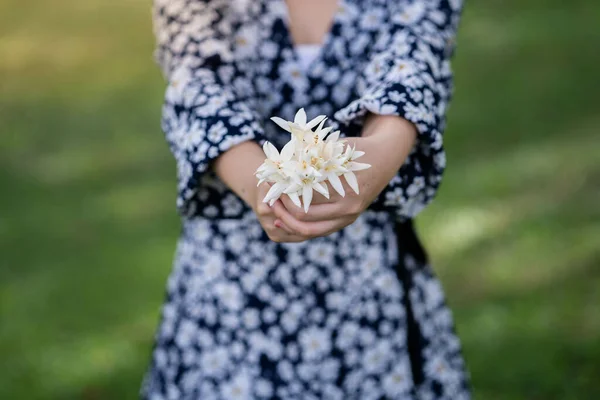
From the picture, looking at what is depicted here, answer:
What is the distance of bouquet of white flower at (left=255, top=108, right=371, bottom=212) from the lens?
3.86 feet

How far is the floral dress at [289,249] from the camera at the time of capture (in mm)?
1516

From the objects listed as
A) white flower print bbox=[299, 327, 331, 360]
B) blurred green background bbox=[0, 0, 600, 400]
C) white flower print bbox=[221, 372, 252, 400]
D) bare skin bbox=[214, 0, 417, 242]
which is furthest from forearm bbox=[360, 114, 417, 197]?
blurred green background bbox=[0, 0, 600, 400]

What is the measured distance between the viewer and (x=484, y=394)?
2.71m

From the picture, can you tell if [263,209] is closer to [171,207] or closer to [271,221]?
[271,221]

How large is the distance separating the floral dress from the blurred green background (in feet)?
3.87

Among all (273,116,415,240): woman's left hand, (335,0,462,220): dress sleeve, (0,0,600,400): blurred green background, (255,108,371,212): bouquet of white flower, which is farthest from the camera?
(0,0,600,400): blurred green background

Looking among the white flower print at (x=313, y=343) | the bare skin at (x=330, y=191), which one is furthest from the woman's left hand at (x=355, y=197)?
the white flower print at (x=313, y=343)

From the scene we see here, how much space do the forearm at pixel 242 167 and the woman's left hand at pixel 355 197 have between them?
0.28ft

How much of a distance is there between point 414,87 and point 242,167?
0.30 meters

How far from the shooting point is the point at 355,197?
129 centimetres

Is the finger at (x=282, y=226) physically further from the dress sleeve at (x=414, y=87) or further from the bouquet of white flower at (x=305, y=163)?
the dress sleeve at (x=414, y=87)

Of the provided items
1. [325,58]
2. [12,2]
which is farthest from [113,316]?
[12,2]

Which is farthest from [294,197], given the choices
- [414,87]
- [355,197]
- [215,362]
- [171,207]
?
[171,207]

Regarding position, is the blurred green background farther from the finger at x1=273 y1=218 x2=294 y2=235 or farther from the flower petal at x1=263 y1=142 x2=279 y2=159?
the flower petal at x1=263 y1=142 x2=279 y2=159
